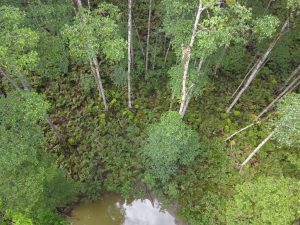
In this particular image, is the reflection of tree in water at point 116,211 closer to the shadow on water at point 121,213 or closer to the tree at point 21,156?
the shadow on water at point 121,213

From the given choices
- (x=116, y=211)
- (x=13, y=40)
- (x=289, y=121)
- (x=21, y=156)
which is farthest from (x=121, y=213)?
(x=13, y=40)

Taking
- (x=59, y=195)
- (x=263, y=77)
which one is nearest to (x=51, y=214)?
(x=59, y=195)

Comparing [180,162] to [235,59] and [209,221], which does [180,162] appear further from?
[235,59]

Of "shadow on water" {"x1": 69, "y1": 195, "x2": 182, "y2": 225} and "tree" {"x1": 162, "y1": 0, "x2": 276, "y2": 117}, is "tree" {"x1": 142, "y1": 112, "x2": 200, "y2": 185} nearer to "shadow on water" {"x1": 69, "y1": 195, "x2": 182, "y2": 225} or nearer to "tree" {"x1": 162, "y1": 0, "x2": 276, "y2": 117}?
"tree" {"x1": 162, "y1": 0, "x2": 276, "y2": 117}

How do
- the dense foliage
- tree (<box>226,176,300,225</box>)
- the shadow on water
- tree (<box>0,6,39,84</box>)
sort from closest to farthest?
tree (<box>0,6,39,84</box>) < the dense foliage < tree (<box>226,176,300,225</box>) < the shadow on water

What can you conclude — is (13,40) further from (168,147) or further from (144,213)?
(144,213)

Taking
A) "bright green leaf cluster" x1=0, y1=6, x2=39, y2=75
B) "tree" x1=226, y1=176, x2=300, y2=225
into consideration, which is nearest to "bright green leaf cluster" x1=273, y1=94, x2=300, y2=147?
"tree" x1=226, y1=176, x2=300, y2=225
